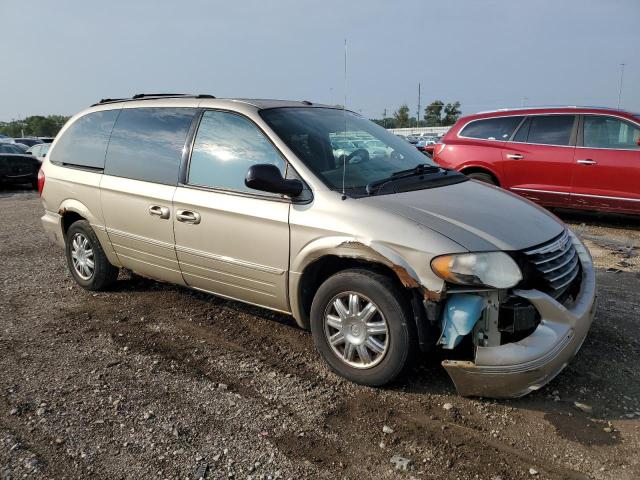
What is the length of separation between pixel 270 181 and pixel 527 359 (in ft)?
5.92

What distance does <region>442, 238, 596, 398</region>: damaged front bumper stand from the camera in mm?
2842

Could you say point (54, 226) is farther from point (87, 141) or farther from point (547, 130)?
point (547, 130)

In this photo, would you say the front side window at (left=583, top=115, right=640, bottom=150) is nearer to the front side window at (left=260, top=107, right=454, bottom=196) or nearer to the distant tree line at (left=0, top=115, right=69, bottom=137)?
the front side window at (left=260, top=107, right=454, bottom=196)

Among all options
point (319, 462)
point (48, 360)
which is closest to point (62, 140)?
point (48, 360)

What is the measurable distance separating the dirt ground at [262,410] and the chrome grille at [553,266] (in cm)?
64

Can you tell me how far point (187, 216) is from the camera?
399cm

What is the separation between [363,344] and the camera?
128 inches

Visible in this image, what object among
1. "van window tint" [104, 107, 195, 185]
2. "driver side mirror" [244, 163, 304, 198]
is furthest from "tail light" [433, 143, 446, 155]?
"driver side mirror" [244, 163, 304, 198]

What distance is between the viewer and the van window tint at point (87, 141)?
4.87 m

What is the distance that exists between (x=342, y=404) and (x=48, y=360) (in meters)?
2.21

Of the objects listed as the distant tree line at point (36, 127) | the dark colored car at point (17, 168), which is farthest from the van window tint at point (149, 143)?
the distant tree line at point (36, 127)

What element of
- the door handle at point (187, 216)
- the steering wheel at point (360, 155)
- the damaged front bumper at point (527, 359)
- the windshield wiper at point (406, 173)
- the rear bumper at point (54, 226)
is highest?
the steering wheel at point (360, 155)

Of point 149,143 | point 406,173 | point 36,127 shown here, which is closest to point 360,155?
point 406,173

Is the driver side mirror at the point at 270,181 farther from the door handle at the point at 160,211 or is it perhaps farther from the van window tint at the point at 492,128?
the van window tint at the point at 492,128
